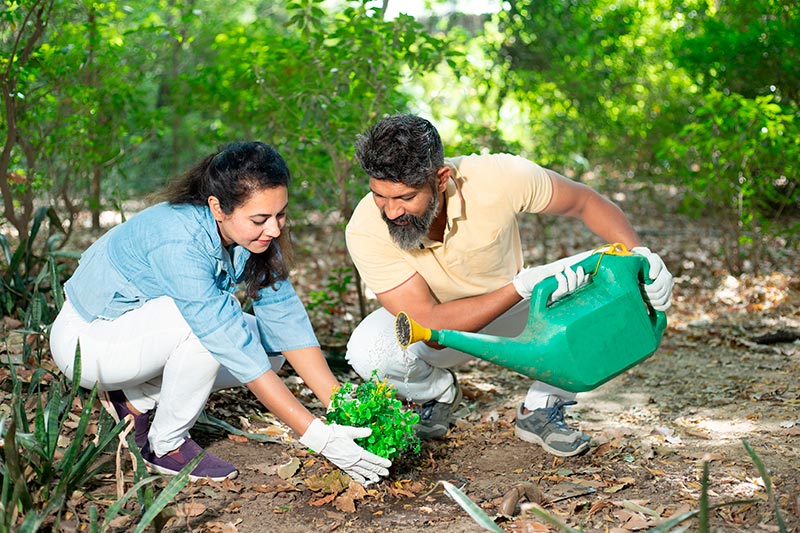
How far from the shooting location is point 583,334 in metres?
2.68

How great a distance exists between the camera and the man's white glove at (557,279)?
271 cm

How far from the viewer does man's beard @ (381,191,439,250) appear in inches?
116

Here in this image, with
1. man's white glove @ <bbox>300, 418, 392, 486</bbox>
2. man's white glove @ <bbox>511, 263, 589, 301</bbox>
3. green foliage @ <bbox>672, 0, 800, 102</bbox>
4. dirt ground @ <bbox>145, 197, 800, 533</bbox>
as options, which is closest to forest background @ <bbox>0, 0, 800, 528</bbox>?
green foliage @ <bbox>672, 0, 800, 102</bbox>

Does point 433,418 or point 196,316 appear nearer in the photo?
point 196,316

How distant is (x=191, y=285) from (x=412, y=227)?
80 centimetres

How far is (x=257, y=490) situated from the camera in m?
2.81

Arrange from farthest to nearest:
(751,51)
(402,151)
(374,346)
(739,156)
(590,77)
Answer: (590,77), (751,51), (739,156), (374,346), (402,151)

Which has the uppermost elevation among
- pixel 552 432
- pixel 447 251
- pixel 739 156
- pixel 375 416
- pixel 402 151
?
pixel 402 151

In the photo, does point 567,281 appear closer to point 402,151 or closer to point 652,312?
point 652,312

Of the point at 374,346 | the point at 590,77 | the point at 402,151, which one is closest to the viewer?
the point at 402,151

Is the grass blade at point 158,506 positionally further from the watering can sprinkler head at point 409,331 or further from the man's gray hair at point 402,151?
the man's gray hair at point 402,151

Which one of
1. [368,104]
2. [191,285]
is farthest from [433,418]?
[368,104]

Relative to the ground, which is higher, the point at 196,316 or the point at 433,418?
the point at 196,316

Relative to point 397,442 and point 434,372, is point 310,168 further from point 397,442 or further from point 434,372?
point 397,442
